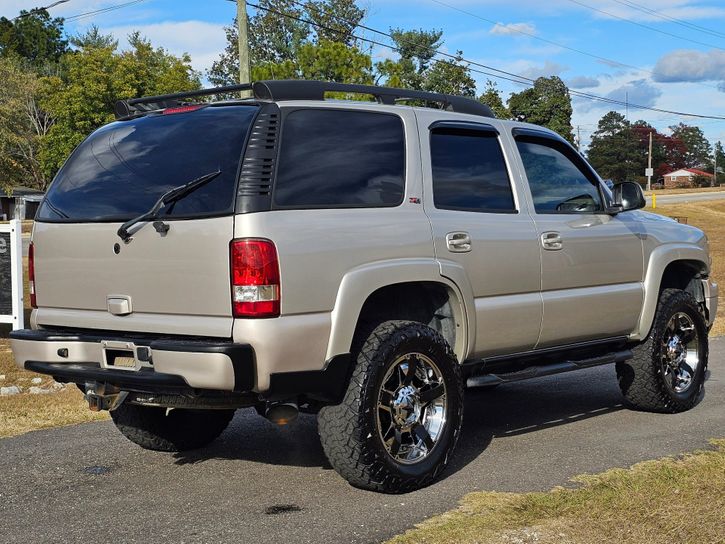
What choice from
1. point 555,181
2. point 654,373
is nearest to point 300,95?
point 555,181

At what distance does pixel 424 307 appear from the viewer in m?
5.81

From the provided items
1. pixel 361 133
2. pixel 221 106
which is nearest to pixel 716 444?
pixel 361 133

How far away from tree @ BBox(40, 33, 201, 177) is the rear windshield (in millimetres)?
49749

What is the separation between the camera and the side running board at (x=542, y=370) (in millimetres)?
5895

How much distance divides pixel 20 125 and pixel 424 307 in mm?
60032

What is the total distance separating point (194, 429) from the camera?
6223mm

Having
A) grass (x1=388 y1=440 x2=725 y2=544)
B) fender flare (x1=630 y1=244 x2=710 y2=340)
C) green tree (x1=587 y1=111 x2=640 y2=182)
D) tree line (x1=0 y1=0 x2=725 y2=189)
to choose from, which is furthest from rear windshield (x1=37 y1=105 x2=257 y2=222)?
green tree (x1=587 y1=111 x2=640 y2=182)

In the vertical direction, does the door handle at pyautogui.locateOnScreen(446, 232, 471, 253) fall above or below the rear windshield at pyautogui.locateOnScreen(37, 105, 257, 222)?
below

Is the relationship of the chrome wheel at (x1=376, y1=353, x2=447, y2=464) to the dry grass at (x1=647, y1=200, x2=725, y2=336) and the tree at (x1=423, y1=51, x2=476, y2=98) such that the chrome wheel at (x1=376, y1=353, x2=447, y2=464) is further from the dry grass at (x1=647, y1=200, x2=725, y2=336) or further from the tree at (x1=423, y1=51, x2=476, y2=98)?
the tree at (x1=423, y1=51, x2=476, y2=98)

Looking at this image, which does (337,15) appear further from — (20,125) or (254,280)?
(254,280)

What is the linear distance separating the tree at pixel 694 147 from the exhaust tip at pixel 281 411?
15146cm

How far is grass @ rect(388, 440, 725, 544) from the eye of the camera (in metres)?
4.34

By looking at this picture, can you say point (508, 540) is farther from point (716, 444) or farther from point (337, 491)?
point (716, 444)

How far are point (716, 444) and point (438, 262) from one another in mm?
2260
